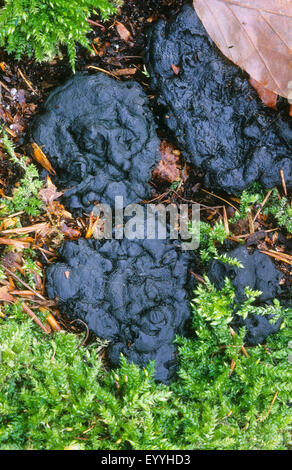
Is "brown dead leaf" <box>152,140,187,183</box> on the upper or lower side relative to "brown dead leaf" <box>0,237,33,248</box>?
upper

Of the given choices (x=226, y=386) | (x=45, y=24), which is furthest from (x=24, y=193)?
(x=226, y=386)

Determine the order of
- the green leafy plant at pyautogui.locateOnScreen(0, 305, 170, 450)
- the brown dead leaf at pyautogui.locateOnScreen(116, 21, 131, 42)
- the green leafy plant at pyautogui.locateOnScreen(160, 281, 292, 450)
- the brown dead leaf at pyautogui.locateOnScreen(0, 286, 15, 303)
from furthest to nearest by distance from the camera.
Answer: the brown dead leaf at pyautogui.locateOnScreen(116, 21, 131, 42) → the brown dead leaf at pyautogui.locateOnScreen(0, 286, 15, 303) → the green leafy plant at pyautogui.locateOnScreen(160, 281, 292, 450) → the green leafy plant at pyautogui.locateOnScreen(0, 305, 170, 450)

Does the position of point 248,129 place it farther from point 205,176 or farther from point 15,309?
point 15,309

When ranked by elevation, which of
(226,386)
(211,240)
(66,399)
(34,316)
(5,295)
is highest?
(211,240)

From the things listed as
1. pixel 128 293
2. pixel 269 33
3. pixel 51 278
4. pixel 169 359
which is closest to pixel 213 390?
pixel 169 359

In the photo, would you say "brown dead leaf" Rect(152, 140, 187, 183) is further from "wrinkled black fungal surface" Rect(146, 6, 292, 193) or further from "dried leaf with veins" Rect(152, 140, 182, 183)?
"wrinkled black fungal surface" Rect(146, 6, 292, 193)

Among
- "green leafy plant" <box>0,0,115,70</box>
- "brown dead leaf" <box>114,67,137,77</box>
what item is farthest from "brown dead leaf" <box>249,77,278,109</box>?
"green leafy plant" <box>0,0,115,70</box>

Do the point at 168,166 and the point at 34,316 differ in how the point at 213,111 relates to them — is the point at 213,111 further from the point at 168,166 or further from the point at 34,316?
the point at 34,316
